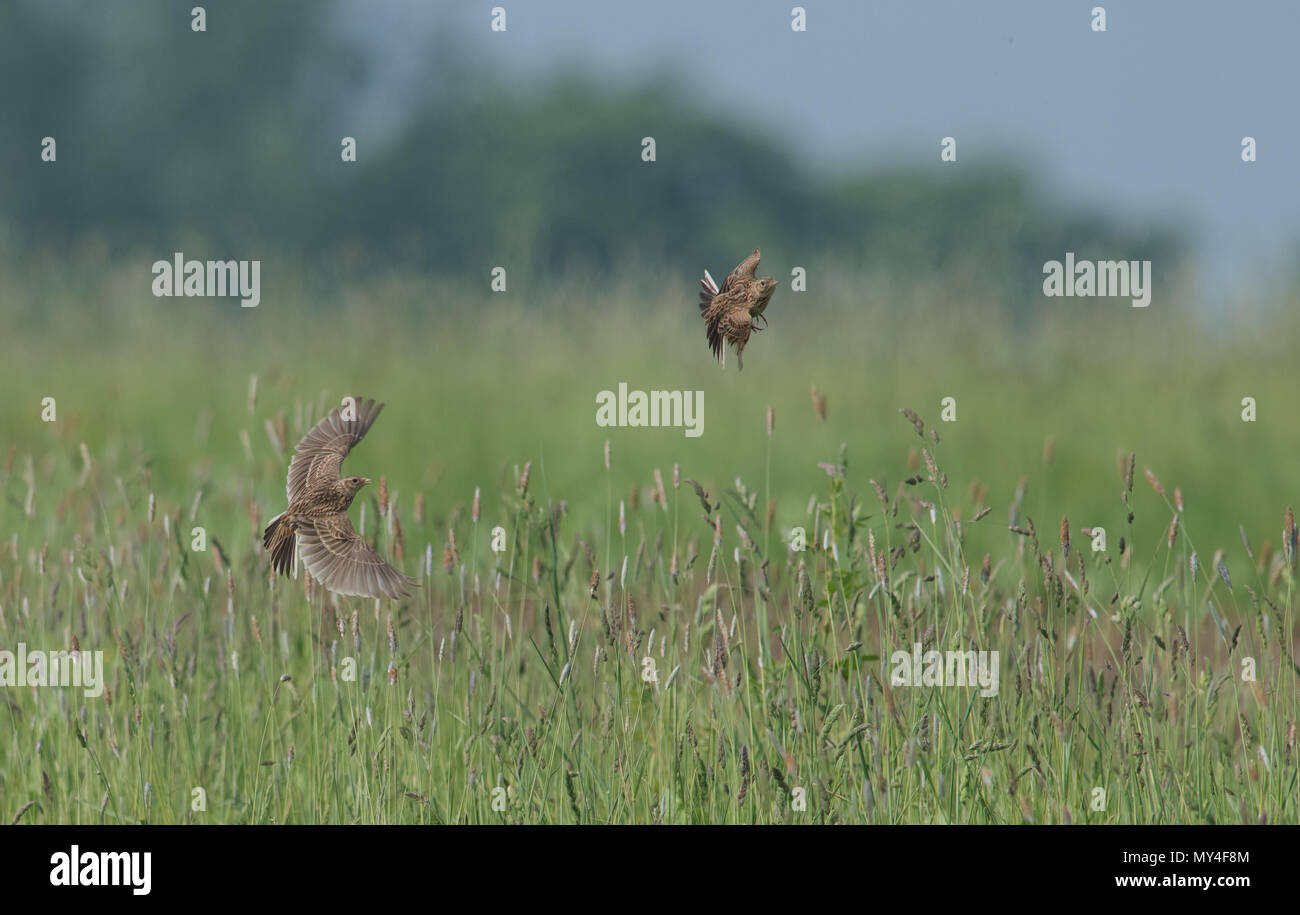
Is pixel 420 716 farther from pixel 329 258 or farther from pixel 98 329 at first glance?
pixel 329 258

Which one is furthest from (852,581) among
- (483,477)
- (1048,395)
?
(1048,395)

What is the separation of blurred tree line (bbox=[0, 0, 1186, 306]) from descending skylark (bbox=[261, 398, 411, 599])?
1514cm

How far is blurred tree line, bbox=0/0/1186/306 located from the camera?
1995 cm

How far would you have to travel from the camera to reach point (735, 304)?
129 inches

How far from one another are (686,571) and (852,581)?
0.38 metres

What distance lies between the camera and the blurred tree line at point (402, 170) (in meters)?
20.0

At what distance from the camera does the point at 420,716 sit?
2.76 metres

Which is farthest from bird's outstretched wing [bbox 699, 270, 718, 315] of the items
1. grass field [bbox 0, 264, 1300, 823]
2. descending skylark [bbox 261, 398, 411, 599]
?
descending skylark [bbox 261, 398, 411, 599]

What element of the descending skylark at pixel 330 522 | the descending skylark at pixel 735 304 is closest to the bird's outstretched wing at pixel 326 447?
the descending skylark at pixel 330 522

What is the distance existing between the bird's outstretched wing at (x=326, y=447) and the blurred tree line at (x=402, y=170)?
15129mm

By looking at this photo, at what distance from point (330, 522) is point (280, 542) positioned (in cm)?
15
